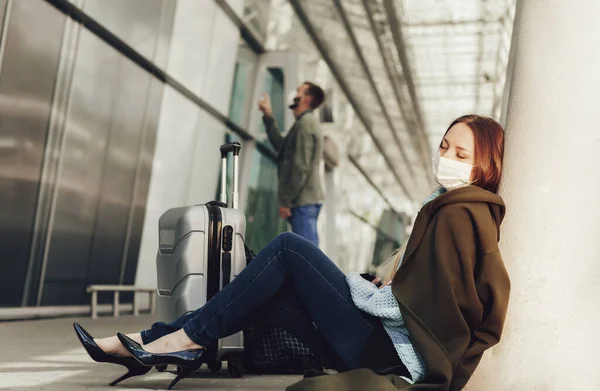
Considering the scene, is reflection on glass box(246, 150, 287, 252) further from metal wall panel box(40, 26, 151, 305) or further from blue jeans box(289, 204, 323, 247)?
blue jeans box(289, 204, 323, 247)

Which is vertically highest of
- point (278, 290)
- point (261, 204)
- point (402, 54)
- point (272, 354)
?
point (402, 54)

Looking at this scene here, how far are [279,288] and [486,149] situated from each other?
0.98 metres

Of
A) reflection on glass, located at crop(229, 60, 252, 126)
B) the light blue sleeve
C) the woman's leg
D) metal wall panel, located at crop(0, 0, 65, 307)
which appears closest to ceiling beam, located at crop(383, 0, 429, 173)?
reflection on glass, located at crop(229, 60, 252, 126)

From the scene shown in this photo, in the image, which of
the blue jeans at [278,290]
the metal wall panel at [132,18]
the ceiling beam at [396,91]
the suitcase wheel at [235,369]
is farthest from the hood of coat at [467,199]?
the ceiling beam at [396,91]

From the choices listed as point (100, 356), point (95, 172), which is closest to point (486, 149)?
point (100, 356)

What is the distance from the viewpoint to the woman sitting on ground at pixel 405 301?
2648mm

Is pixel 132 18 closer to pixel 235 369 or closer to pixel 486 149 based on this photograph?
pixel 235 369

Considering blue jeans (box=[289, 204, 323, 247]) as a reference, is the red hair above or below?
above

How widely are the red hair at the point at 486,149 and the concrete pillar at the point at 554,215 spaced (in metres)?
0.13

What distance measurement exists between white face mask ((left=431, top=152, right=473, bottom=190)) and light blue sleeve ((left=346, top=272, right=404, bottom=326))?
0.42 meters

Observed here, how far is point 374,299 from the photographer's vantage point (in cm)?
289

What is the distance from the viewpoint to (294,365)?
3916 mm

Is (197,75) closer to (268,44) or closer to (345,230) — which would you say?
(268,44)

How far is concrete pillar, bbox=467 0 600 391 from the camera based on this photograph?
286 centimetres
